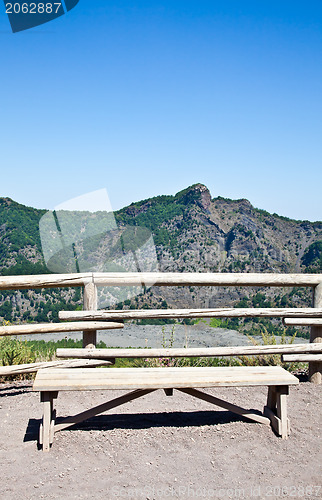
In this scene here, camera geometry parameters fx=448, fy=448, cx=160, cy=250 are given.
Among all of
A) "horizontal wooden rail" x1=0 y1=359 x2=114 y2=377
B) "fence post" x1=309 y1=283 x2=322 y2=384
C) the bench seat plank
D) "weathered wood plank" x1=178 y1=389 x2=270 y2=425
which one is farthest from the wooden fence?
"weathered wood plank" x1=178 y1=389 x2=270 y2=425

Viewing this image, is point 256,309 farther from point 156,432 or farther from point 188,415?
point 156,432

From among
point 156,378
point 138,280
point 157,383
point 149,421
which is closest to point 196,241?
point 138,280

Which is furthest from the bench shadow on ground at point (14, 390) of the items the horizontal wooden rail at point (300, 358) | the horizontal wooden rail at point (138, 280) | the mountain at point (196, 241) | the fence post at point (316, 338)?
the mountain at point (196, 241)

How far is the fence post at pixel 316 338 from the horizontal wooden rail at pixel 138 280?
0.35 m

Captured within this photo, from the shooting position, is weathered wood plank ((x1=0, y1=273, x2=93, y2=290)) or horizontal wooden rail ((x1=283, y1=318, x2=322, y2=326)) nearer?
weathered wood plank ((x1=0, y1=273, x2=93, y2=290))

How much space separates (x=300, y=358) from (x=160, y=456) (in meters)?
2.27

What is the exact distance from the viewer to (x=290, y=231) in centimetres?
7125

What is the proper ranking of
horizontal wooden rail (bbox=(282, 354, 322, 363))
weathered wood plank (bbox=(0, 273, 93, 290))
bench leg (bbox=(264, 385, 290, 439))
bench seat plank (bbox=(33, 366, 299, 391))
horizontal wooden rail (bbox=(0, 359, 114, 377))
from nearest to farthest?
1. bench seat plank (bbox=(33, 366, 299, 391))
2. bench leg (bbox=(264, 385, 290, 439))
3. weathered wood plank (bbox=(0, 273, 93, 290))
4. horizontal wooden rail (bbox=(0, 359, 114, 377))
5. horizontal wooden rail (bbox=(282, 354, 322, 363))

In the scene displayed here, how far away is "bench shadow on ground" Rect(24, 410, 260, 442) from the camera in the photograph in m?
3.76

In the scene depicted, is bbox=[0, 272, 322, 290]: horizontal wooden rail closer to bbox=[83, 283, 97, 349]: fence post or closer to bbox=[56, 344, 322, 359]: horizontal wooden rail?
bbox=[83, 283, 97, 349]: fence post

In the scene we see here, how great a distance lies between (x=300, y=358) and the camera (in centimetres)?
496

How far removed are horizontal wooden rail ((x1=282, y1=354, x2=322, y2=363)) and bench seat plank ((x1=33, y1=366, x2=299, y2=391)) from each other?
4.10ft

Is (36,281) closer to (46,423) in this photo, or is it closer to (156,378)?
(46,423)

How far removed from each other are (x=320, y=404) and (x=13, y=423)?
2950mm
